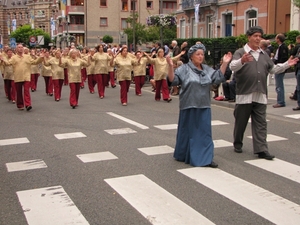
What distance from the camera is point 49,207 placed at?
216 inches

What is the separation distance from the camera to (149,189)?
240 inches

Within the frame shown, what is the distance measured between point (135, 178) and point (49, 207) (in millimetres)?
1487

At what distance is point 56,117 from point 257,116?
638 centimetres

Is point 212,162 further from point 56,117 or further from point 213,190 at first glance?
point 56,117

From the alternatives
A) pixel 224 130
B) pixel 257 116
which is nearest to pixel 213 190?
pixel 257 116

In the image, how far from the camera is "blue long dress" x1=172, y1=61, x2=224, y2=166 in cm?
719

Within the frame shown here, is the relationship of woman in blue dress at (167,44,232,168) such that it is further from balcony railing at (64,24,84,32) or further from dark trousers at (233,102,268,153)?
balcony railing at (64,24,84,32)

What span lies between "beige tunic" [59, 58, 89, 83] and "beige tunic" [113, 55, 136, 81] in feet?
4.03

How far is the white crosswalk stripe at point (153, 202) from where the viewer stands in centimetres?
504

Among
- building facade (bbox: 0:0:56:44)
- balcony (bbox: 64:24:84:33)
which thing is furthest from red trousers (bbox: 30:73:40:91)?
building facade (bbox: 0:0:56:44)

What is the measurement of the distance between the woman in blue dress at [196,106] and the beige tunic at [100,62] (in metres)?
11.9

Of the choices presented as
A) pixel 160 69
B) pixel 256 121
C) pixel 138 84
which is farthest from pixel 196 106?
pixel 138 84

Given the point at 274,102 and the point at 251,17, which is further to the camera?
the point at 251,17

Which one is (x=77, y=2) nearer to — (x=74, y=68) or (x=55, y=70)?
(x=55, y=70)
